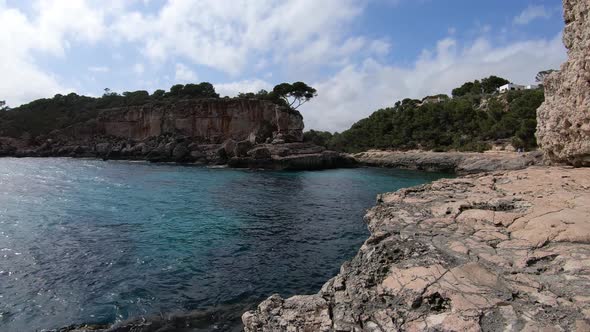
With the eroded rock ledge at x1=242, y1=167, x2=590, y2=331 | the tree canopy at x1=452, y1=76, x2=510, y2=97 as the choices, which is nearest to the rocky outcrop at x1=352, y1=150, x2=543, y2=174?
the eroded rock ledge at x1=242, y1=167, x2=590, y2=331

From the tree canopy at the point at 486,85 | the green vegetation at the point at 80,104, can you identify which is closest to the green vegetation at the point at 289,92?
the green vegetation at the point at 80,104

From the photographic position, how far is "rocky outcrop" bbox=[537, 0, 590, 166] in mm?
9102

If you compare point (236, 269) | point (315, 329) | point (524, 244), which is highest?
point (524, 244)

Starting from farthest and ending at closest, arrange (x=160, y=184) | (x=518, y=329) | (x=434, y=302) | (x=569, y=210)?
(x=160, y=184)
(x=569, y=210)
(x=434, y=302)
(x=518, y=329)

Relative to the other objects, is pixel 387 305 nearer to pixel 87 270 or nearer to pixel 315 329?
pixel 315 329

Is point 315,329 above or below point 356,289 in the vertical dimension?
below

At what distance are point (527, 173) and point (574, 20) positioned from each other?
16.8 feet

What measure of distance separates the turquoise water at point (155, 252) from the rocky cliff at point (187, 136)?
96.8 feet

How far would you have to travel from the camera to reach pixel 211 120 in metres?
67.1

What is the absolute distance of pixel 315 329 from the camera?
4090mm

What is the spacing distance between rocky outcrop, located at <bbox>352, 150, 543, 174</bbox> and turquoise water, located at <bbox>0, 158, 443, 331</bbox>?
77.7ft

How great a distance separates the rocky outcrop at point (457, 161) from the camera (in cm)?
3499

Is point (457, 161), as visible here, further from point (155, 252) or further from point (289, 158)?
point (155, 252)

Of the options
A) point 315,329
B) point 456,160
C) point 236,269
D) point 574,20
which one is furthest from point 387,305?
point 456,160
